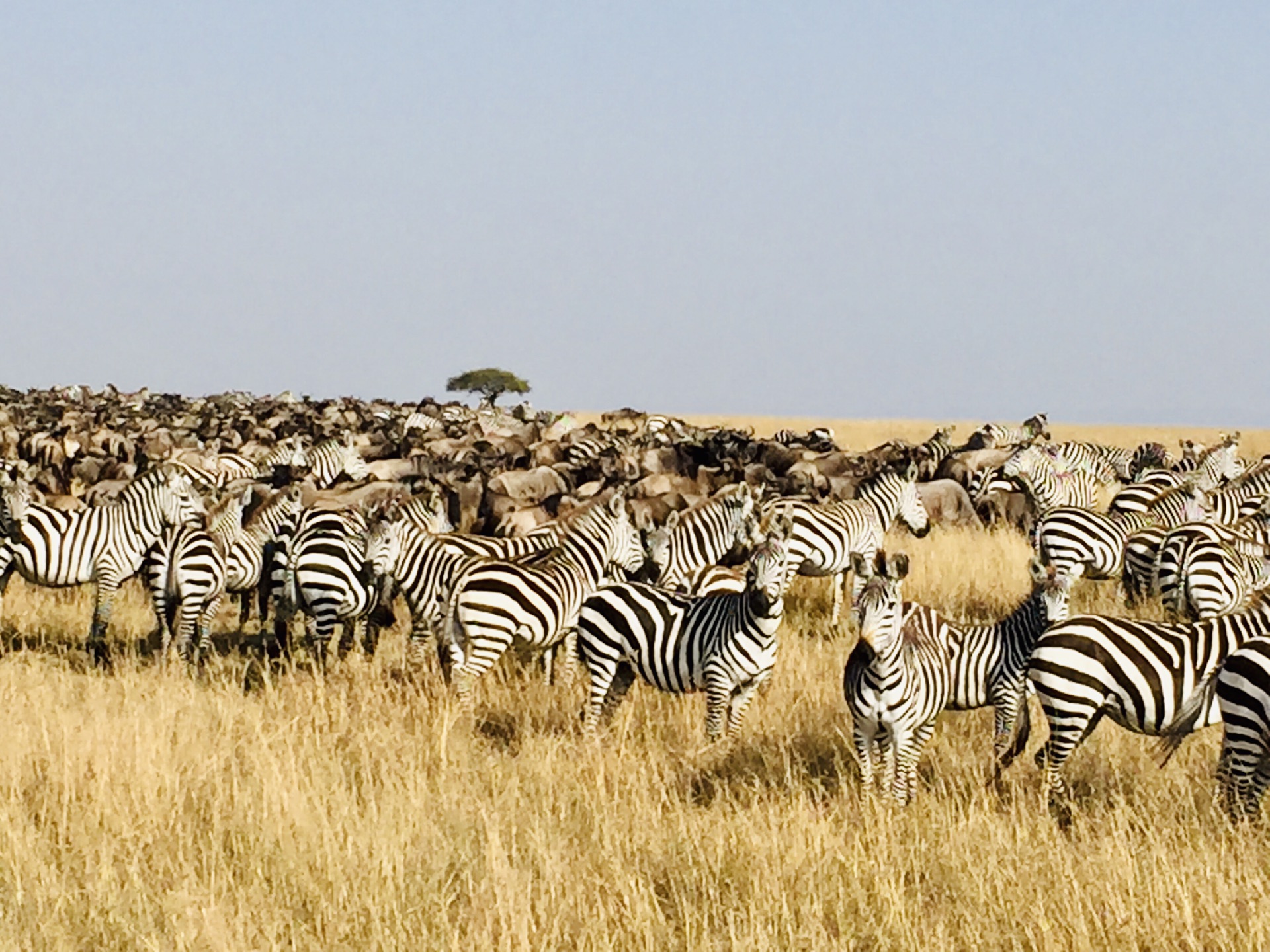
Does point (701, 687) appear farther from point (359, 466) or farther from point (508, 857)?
point (359, 466)

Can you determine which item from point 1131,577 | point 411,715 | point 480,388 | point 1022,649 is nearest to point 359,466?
point 1131,577

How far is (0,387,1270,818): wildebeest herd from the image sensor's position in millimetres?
8977

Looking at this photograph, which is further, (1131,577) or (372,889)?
(1131,577)

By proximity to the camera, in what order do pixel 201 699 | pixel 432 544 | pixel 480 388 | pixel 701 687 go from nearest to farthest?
1. pixel 701 687
2. pixel 201 699
3. pixel 432 544
4. pixel 480 388

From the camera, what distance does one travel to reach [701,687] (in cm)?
1043

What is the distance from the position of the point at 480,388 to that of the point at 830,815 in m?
80.3

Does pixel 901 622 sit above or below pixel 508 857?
above

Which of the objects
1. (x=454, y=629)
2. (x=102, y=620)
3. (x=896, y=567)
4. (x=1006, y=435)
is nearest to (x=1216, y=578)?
(x=896, y=567)

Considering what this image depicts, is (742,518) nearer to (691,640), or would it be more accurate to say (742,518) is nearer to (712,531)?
(712,531)

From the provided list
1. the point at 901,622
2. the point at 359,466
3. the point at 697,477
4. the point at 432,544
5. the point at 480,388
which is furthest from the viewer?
the point at 480,388

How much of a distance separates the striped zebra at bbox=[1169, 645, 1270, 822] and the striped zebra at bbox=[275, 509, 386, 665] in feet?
21.6

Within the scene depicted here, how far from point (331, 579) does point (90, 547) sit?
2.90m

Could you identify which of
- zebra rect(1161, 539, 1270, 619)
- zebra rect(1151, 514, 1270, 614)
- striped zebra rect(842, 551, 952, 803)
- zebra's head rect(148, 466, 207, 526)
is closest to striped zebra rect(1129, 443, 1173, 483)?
zebra rect(1151, 514, 1270, 614)

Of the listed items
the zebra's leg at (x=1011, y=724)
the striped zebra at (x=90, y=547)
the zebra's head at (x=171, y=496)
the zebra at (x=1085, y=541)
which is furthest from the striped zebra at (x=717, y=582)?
the zebra's head at (x=171, y=496)
